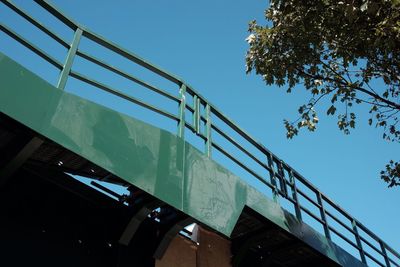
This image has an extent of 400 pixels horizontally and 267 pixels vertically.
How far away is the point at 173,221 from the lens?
601 cm

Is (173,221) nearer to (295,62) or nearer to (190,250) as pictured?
(190,250)

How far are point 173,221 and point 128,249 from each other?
0.73 metres

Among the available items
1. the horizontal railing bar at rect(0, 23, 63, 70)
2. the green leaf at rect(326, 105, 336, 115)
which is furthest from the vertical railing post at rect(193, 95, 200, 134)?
the green leaf at rect(326, 105, 336, 115)

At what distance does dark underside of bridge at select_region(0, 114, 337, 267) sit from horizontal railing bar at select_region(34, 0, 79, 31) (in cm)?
152

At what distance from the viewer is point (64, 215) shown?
5.34 meters

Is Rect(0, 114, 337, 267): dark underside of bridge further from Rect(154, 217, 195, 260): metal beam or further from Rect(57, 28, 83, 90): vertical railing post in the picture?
Rect(57, 28, 83, 90): vertical railing post

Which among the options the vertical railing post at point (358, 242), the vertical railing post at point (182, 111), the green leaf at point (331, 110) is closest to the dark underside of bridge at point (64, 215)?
the vertical railing post at point (182, 111)

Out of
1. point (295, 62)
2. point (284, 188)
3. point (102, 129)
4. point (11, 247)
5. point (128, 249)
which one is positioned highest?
point (295, 62)

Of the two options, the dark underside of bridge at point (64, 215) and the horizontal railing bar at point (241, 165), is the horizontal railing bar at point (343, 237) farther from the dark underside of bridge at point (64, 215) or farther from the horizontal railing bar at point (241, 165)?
the dark underside of bridge at point (64, 215)

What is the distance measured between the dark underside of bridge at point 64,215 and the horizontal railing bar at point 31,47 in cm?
85

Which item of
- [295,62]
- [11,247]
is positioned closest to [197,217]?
[11,247]

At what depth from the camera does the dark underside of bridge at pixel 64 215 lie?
4.70 m

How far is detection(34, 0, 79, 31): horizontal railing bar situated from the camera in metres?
4.94

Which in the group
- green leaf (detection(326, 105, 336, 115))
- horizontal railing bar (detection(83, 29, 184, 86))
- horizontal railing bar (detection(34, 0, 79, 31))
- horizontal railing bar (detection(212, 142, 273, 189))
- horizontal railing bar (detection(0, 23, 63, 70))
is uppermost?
green leaf (detection(326, 105, 336, 115))
